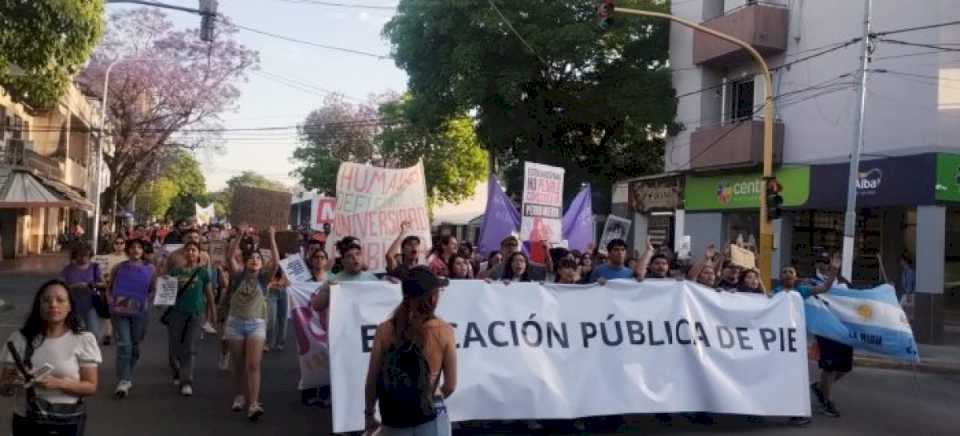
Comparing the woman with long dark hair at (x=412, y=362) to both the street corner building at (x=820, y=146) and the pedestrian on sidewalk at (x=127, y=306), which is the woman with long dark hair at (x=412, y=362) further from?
the street corner building at (x=820, y=146)

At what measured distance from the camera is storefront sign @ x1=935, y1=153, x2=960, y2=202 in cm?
1759

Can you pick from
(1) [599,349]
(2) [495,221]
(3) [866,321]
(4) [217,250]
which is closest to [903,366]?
(3) [866,321]

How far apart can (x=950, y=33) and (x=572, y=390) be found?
14.4m

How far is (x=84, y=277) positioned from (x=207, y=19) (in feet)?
23.0

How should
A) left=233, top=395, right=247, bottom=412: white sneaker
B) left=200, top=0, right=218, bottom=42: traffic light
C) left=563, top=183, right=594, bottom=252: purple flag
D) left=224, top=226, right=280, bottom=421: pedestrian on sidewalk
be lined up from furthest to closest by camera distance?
left=200, top=0, right=218, bottom=42: traffic light → left=563, top=183, right=594, bottom=252: purple flag → left=233, top=395, right=247, bottom=412: white sneaker → left=224, top=226, right=280, bottom=421: pedestrian on sidewalk

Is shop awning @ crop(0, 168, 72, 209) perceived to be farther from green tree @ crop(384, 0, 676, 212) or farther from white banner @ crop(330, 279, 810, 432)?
white banner @ crop(330, 279, 810, 432)

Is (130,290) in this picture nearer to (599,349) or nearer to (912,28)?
(599,349)

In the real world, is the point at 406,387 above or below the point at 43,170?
below

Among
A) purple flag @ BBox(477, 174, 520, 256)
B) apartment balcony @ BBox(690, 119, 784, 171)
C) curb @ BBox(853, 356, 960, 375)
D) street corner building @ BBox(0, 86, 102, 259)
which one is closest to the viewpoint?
purple flag @ BBox(477, 174, 520, 256)

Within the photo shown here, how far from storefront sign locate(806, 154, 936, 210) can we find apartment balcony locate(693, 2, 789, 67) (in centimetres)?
350

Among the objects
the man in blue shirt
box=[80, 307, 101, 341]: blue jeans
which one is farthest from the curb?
box=[80, 307, 101, 341]: blue jeans

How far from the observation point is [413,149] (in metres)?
46.1

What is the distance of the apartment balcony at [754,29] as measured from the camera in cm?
2222

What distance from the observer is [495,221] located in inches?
487
